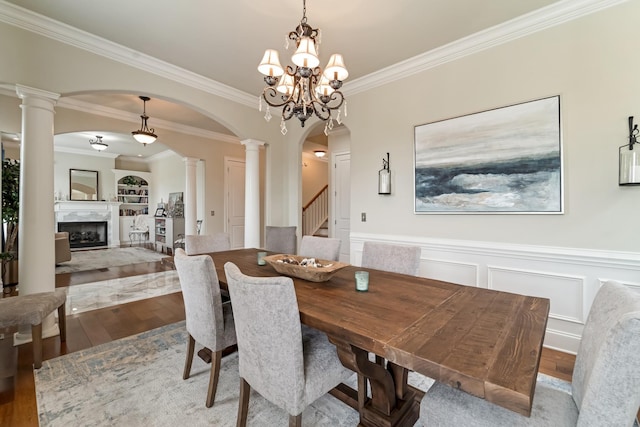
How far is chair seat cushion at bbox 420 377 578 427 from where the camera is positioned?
0.98m

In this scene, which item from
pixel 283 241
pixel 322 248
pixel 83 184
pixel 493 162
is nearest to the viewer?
pixel 493 162

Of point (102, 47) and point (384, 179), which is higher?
point (102, 47)

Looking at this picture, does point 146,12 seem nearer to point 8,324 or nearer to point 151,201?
point 8,324

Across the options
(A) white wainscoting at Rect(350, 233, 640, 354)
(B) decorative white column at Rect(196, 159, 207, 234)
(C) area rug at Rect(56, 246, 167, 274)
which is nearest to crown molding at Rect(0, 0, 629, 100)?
(A) white wainscoting at Rect(350, 233, 640, 354)

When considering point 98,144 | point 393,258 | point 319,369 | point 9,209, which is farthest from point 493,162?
point 98,144

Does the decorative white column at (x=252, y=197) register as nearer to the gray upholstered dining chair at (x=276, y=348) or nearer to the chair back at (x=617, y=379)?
the gray upholstered dining chair at (x=276, y=348)

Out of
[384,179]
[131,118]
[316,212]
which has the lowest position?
[316,212]

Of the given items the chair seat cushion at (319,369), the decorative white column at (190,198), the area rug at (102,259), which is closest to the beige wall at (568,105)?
the chair seat cushion at (319,369)

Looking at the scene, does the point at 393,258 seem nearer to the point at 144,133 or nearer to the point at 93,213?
the point at 144,133

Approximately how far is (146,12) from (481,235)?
366 cm

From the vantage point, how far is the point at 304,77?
1929 millimetres

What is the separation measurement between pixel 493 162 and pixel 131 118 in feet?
18.7

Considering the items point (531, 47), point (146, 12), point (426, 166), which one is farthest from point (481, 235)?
point (146, 12)

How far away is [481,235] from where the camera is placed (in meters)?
2.68
